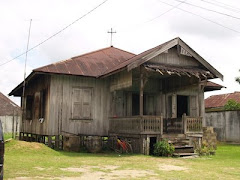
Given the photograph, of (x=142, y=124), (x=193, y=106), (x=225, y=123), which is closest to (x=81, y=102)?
(x=142, y=124)

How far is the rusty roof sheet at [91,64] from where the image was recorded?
52.9 feet

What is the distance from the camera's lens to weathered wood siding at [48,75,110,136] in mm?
16172

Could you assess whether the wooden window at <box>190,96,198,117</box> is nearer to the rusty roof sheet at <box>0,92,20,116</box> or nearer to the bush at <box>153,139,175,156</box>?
the bush at <box>153,139,175,156</box>

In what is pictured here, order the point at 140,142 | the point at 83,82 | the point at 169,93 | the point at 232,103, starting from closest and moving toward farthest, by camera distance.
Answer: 1. the point at 140,142
2. the point at 83,82
3. the point at 169,93
4. the point at 232,103

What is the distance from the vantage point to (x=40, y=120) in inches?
679

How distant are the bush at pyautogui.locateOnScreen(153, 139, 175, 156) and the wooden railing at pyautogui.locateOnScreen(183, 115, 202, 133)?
161cm

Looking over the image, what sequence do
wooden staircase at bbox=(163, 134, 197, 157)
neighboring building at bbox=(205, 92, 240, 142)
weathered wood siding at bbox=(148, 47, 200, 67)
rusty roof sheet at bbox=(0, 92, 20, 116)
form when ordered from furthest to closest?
rusty roof sheet at bbox=(0, 92, 20, 116)
neighboring building at bbox=(205, 92, 240, 142)
weathered wood siding at bbox=(148, 47, 200, 67)
wooden staircase at bbox=(163, 134, 197, 157)

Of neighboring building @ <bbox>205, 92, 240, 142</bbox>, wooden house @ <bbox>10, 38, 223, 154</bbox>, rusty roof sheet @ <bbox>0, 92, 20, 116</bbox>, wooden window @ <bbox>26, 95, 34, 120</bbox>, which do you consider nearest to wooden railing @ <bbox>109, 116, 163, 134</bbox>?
wooden house @ <bbox>10, 38, 223, 154</bbox>

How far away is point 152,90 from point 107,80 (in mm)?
2841

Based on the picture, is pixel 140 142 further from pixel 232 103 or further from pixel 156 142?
pixel 232 103

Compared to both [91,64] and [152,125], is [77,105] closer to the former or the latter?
[91,64]

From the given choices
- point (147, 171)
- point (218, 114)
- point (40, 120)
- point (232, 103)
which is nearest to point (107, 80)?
point (40, 120)

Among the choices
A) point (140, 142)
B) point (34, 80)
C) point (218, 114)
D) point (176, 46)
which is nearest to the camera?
point (140, 142)

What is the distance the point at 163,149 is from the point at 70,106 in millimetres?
5544
